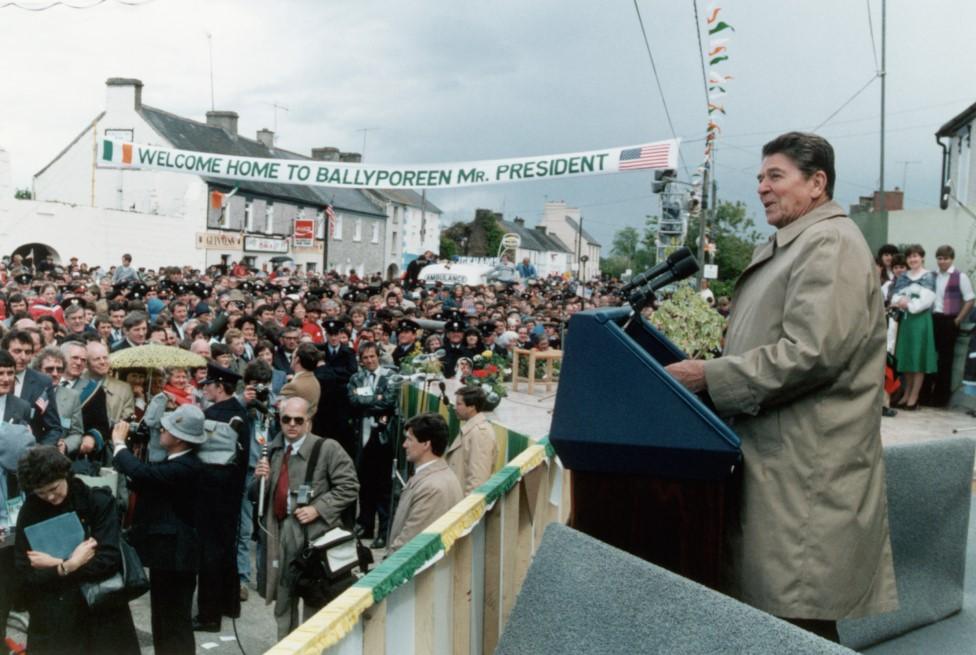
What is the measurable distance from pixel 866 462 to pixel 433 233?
3223 inches

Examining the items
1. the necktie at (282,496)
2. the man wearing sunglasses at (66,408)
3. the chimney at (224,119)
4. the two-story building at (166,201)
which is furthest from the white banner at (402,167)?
the chimney at (224,119)

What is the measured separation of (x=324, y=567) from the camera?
5691mm

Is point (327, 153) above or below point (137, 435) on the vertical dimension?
above

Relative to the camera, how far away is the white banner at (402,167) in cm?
1440

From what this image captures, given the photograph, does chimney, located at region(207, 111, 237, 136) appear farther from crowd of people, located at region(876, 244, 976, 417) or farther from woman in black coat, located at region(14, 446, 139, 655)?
woman in black coat, located at region(14, 446, 139, 655)

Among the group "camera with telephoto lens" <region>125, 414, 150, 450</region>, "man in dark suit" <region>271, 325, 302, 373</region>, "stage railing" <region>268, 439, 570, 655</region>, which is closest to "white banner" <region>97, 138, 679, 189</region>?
"man in dark suit" <region>271, 325, 302, 373</region>

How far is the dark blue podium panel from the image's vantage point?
2365 mm

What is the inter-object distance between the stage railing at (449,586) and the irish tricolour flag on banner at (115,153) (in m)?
14.0

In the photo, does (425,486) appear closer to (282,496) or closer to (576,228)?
(282,496)

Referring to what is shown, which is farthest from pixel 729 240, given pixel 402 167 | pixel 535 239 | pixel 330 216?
pixel 535 239

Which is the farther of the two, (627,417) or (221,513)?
(221,513)

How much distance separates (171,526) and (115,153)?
12524 mm

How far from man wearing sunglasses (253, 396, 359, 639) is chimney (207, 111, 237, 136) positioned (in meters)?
51.7

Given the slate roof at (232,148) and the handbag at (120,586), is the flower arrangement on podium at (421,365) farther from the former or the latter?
the slate roof at (232,148)
